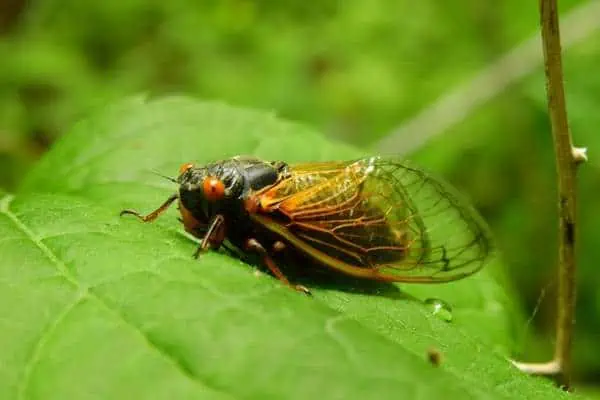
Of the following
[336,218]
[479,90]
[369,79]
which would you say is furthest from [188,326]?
[369,79]

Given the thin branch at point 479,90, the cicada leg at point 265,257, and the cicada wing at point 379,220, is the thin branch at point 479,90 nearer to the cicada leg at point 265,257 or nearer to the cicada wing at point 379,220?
the cicada wing at point 379,220

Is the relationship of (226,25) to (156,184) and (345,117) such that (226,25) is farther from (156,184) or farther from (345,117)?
(156,184)

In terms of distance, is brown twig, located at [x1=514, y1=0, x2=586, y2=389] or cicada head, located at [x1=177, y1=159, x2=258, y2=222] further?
cicada head, located at [x1=177, y1=159, x2=258, y2=222]

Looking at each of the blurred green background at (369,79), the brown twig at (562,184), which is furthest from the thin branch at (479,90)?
the brown twig at (562,184)

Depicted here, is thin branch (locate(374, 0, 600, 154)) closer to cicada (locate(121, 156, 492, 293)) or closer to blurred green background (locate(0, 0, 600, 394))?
blurred green background (locate(0, 0, 600, 394))

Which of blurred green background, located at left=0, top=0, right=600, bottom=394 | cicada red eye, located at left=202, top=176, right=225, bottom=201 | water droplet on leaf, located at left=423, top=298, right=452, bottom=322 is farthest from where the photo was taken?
blurred green background, located at left=0, top=0, right=600, bottom=394

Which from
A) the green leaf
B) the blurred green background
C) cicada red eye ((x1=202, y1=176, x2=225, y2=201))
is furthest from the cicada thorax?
the blurred green background

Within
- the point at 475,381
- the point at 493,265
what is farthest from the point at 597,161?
the point at 475,381
